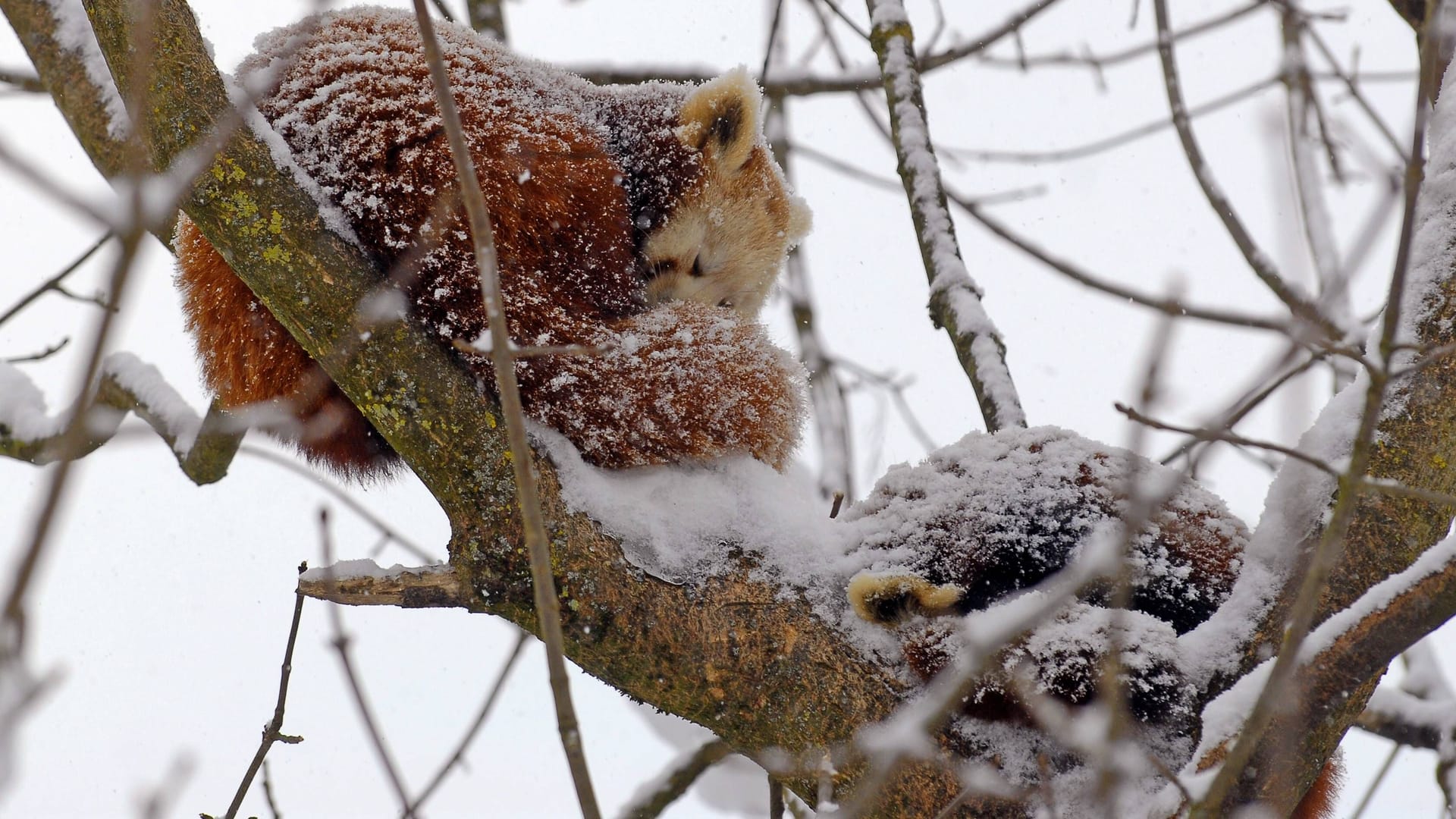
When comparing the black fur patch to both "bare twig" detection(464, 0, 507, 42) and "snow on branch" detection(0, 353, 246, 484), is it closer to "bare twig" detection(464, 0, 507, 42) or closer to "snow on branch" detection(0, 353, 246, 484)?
"bare twig" detection(464, 0, 507, 42)

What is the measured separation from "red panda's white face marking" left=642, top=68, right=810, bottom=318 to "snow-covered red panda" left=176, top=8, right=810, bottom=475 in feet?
2.25

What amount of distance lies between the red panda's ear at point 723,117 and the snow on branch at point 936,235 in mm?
444

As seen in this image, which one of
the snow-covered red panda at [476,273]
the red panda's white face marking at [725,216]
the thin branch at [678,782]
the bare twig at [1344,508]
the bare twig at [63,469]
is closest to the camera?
the bare twig at [63,469]

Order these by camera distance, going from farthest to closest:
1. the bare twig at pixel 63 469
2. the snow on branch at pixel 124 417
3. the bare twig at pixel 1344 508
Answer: the snow on branch at pixel 124 417, the bare twig at pixel 1344 508, the bare twig at pixel 63 469

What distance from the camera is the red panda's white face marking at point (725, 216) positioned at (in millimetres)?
3359

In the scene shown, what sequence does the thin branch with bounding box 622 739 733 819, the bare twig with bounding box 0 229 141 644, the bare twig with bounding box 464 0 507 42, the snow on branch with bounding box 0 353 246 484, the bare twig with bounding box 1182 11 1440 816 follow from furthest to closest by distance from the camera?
1. the bare twig with bounding box 464 0 507 42
2. the thin branch with bounding box 622 739 733 819
3. the snow on branch with bounding box 0 353 246 484
4. the bare twig with bounding box 1182 11 1440 816
5. the bare twig with bounding box 0 229 141 644

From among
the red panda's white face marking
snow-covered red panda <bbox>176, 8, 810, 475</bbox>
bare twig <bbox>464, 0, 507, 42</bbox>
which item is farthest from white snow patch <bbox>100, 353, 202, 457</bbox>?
bare twig <bbox>464, 0, 507, 42</bbox>

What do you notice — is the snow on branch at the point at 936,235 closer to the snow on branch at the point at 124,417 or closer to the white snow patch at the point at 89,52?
the snow on branch at the point at 124,417

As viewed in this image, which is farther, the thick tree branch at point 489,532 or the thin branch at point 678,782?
the thin branch at point 678,782

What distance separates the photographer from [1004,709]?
179 cm

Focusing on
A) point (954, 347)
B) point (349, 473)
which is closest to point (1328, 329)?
point (954, 347)

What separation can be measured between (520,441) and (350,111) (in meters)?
1.27

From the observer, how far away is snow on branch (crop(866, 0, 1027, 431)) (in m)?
2.90

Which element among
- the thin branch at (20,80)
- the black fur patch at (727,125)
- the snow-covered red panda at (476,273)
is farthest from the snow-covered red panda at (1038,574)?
the thin branch at (20,80)
